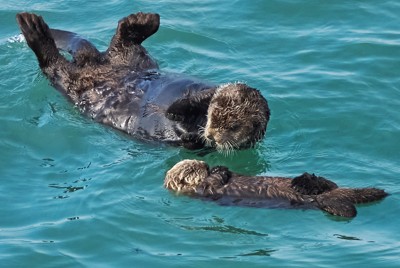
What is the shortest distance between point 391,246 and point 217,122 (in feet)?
7.10

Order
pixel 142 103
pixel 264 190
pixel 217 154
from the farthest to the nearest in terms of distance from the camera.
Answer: pixel 142 103 → pixel 217 154 → pixel 264 190

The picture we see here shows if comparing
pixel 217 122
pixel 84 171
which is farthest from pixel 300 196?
pixel 84 171

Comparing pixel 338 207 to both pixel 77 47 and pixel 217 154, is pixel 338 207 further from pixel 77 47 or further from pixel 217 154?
pixel 77 47

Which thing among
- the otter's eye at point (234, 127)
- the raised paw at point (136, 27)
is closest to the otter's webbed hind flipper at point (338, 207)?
the otter's eye at point (234, 127)

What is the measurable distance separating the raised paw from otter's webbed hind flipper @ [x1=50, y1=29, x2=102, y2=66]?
13.1 inches

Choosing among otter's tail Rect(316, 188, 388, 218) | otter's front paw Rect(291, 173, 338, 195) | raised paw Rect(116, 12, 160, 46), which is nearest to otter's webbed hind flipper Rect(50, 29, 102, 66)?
raised paw Rect(116, 12, 160, 46)

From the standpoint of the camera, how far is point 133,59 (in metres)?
10.4

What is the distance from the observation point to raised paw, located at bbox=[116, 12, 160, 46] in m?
10.3

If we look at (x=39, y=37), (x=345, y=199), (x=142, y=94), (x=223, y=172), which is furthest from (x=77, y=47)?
(x=345, y=199)

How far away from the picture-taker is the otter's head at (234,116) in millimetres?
9242

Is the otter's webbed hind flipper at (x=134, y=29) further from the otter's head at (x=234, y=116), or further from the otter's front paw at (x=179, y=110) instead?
the otter's head at (x=234, y=116)

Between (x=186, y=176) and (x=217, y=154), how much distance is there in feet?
2.65

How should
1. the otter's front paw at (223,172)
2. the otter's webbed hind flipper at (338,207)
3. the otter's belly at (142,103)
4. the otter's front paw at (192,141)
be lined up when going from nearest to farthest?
the otter's webbed hind flipper at (338,207) < the otter's front paw at (223,172) < the otter's front paw at (192,141) < the otter's belly at (142,103)

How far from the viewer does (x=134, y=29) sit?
10375 mm
